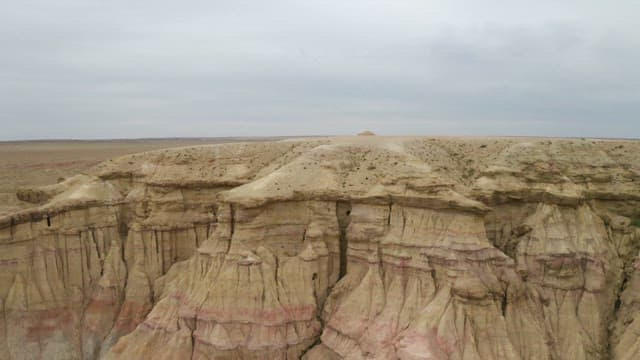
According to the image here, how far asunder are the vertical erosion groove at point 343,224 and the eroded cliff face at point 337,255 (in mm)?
143

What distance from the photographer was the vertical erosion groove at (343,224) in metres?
33.3

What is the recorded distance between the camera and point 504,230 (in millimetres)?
34625

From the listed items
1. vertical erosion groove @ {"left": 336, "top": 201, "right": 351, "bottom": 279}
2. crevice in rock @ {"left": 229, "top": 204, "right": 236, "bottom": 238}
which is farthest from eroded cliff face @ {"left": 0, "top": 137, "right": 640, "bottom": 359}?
crevice in rock @ {"left": 229, "top": 204, "right": 236, "bottom": 238}

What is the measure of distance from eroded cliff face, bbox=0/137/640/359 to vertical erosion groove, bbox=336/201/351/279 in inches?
5.6

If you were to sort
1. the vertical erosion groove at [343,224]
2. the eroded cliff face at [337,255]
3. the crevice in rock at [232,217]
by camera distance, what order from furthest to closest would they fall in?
the vertical erosion groove at [343,224] → the crevice in rock at [232,217] → the eroded cliff face at [337,255]

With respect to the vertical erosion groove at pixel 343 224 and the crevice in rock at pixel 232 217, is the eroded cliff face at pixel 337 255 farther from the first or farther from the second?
the crevice in rock at pixel 232 217

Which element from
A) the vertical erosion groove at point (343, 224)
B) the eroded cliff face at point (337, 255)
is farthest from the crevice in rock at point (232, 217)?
the vertical erosion groove at point (343, 224)

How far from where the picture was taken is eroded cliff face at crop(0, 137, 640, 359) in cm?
2900

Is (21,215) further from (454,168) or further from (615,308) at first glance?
(615,308)

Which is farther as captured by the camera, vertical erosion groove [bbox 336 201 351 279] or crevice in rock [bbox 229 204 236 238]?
vertical erosion groove [bbox 336 201 351 279]

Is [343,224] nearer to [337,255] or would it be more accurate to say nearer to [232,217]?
[337,255]

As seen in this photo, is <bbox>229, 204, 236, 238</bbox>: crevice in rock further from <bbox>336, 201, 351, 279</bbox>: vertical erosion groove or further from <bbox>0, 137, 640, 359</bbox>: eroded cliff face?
<bbox>336, 201, 351, 279</bbox>: vertical erosion groove

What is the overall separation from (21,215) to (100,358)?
1195cm

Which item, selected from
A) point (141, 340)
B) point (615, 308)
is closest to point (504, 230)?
point (615, 308)
